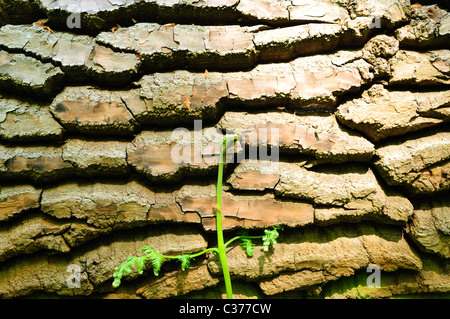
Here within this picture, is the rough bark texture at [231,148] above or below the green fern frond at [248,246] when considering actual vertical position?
above

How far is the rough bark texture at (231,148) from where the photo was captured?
1.77 m

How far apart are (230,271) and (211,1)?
1979 mm

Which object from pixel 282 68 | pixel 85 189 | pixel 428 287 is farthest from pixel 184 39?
pixel 428 287

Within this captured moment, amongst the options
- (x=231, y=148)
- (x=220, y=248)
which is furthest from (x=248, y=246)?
(x=231, y=148)

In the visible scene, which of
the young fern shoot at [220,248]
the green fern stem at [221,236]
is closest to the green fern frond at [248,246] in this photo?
the young fern shoot at [220,248]

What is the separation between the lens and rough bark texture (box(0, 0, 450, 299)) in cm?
177

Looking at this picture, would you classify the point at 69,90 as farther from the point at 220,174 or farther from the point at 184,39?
the point at 220,174

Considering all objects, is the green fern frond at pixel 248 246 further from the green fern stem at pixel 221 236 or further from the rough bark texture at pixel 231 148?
the green fern stem at pixel 221 236

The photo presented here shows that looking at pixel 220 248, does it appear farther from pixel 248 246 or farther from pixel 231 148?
pixel 231 148

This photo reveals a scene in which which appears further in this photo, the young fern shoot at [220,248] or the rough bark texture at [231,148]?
the rough bark texture at [231,148]

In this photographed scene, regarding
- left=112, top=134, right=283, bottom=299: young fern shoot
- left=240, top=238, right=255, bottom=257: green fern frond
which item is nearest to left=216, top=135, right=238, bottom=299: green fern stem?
left=112, top=134, right=283, bottom=299: young fern shoot

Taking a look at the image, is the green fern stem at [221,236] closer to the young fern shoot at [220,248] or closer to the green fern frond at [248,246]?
the young fern shoot at [220,248]

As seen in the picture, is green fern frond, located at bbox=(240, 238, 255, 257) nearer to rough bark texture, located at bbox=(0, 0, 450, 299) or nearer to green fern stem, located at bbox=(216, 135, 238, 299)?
rough bark texture, located at bbox=(0, 0, 450, 299)

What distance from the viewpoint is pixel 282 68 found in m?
1.91
